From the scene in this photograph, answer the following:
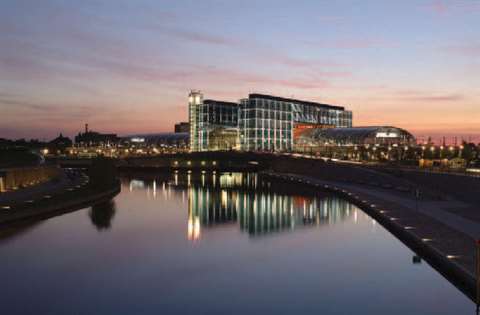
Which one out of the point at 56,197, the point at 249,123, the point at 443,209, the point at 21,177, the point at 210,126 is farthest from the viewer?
the point at 210,126

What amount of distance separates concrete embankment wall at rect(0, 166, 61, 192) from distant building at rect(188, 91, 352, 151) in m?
85.7

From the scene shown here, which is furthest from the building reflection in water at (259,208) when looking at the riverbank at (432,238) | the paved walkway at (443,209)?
the riverbank at (432,238)

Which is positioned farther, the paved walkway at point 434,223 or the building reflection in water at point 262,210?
the building reflection in water at point 262,210

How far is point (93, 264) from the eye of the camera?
33625 mm

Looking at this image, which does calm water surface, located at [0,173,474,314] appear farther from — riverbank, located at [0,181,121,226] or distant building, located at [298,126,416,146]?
distant building, located at [298,126,416,146]

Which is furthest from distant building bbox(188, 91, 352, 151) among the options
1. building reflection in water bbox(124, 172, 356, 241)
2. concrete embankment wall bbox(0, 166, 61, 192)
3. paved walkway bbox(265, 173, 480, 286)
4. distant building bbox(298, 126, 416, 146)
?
paved walkway bbox(265, 173, 480, 286)

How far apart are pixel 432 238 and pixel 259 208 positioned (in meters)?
34.4

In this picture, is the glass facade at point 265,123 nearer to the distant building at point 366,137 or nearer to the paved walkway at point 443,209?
the distant building at point 366,137

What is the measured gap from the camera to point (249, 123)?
162 meters

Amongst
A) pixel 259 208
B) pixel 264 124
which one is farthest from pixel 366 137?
pixel 259 208

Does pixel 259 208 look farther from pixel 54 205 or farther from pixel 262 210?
pixel 54 205

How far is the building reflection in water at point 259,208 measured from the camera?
167ft

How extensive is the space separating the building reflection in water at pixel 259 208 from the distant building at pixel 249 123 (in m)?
71.8

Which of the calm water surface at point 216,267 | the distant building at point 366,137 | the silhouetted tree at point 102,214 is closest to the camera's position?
the calm water surface at point 216,267
